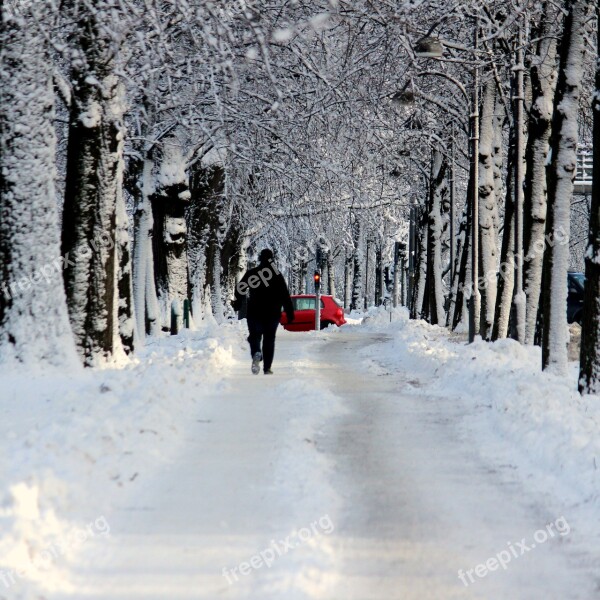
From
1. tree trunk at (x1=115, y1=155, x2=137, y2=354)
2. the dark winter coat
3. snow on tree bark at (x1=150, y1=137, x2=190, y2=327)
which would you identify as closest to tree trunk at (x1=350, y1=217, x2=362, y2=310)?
snow on tree bark at (x1=150, y1=137, x2=190, y2=327)

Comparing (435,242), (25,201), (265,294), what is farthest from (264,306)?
(435,242)

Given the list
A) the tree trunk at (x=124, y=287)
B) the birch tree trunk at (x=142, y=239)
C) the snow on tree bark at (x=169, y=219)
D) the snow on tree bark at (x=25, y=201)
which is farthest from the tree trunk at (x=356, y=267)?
the snow on tree bark at (x=25, y=201)

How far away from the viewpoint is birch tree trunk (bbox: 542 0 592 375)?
14766 millimetres

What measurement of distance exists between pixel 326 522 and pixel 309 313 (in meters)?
34.4

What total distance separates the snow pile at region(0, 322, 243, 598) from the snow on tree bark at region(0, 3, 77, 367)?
65 cm

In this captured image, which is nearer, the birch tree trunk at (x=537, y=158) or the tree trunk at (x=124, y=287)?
the tree trunk at (x=124, y=287)

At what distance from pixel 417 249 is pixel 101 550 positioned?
3954 centimetres

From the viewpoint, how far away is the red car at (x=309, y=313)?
41.0 metres

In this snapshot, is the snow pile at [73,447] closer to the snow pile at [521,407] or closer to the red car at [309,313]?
the snow pile at [521,407]

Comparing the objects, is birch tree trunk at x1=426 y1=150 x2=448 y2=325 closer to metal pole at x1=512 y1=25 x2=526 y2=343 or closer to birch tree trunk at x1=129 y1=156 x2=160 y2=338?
birch tree trunk at x1=129 y1=156 x2=160 y2=338

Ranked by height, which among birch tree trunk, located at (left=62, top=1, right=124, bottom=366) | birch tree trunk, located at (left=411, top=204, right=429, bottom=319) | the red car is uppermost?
birch tree trunk, located at (left=62, top=1, right=124, bottom=366)

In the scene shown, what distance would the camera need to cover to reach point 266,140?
949 inches

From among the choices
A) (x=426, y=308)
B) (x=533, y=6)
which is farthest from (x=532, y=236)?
(x=426, y=308)

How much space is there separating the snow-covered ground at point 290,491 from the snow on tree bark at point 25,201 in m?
0.69
